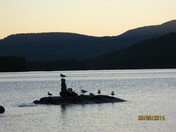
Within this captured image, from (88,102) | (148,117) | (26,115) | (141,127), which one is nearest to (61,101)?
(88,102)

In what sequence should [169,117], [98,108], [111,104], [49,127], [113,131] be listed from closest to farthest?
[113,131]
[49,127]
[169,117]
[98,108]
[111,104]

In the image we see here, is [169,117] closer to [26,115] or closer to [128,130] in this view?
[128,130]

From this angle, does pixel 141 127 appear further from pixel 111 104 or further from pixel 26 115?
pixel 111 104

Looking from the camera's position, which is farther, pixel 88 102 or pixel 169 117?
pixel 88 102

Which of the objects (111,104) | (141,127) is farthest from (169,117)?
(111,104)

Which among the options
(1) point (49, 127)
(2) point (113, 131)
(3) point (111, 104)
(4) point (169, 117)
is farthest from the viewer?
(3) point (111, 104)

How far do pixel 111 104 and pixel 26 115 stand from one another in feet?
38.9

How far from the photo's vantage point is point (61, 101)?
54.5 meters
